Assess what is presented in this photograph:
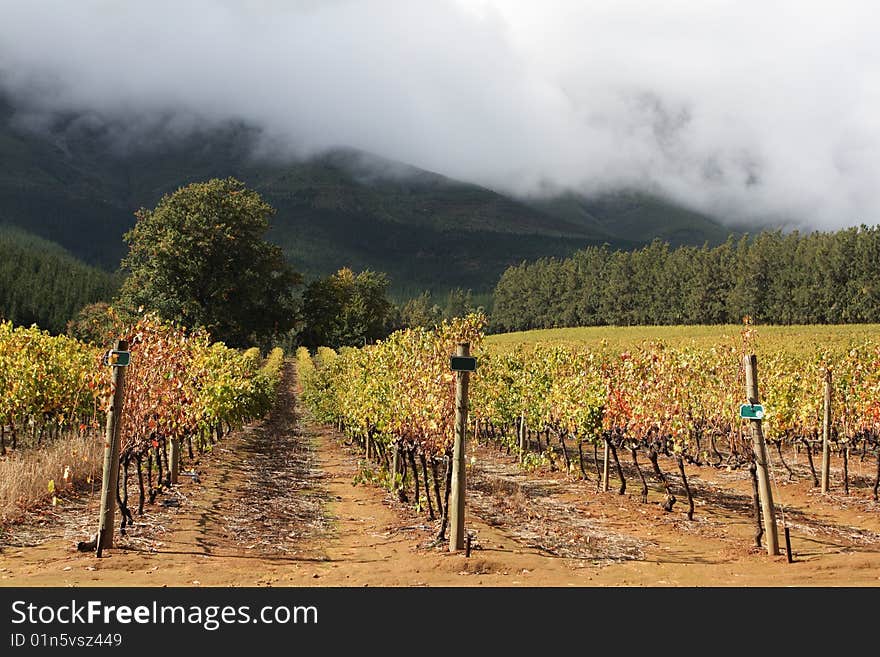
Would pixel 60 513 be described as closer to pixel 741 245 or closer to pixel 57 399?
pixel 57 399

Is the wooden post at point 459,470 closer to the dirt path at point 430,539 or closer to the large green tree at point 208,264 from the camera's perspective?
the dirt path at point 430,539

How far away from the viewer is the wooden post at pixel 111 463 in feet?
25.8

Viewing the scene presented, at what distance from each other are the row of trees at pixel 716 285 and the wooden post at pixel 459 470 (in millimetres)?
80473

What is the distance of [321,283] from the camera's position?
54.9 metres

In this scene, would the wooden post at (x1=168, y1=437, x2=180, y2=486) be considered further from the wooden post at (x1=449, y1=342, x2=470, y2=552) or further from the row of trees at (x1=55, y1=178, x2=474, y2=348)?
the row of trees at (x1=55, y1=178, x2=474, y2=348)

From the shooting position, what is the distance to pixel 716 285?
92.7m

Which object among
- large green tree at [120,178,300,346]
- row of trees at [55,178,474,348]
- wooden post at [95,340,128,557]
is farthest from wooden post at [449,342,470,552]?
large green tree at [120,178,300,346]

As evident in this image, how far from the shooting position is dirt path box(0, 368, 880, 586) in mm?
7414

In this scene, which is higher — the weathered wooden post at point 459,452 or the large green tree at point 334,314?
the large green tree at point 334,314

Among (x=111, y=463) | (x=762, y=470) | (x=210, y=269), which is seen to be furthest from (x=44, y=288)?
(x=762, y=470)

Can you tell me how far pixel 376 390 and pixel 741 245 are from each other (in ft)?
309

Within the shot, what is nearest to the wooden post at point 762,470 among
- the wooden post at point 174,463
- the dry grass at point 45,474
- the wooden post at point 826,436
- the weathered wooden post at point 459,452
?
the weathered wooden post at point 459,452

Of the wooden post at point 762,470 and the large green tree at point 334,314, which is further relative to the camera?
the large green tree at point 334,314

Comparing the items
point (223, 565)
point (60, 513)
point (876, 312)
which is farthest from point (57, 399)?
point (876, 312)
